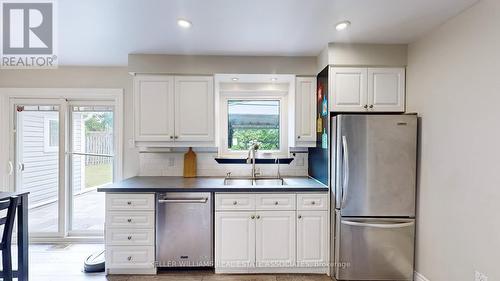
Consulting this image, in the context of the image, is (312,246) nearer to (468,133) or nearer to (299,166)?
(299,166)

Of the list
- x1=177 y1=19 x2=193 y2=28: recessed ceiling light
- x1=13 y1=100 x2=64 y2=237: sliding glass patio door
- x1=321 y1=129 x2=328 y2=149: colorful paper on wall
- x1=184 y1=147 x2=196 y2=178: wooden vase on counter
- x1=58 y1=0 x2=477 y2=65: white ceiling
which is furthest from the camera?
x1=13 y1=100 x2=64 y2=237: sliding glass patio door

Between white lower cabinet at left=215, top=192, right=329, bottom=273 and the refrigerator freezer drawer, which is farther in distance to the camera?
white lower cabinet at left=215, top=192, right=329, bottom=273

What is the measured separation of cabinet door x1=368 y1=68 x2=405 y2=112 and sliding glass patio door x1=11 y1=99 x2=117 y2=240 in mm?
3138

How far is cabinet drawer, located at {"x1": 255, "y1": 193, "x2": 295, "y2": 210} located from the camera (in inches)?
103

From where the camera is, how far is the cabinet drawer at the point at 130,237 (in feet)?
8.41

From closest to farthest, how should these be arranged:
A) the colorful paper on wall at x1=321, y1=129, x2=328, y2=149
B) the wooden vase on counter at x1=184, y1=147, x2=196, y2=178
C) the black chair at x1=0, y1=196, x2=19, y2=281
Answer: the black chair at x1=0, y1=196, x2=19, y2=281, the colorful paper on wall at x1=321, y1=129, x2=328, y2=149, the wooden vase on counter at x1=184, y1=147, x2=196, y2=178

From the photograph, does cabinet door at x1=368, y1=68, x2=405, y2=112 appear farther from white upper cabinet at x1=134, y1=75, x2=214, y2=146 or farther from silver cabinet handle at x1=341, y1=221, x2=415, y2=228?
white upper cabinet at x1=134, y1=75, x2=214, y2=146

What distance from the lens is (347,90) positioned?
2615 millimetres

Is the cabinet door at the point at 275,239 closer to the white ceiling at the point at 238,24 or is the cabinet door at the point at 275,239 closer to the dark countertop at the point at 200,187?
the dark countertop at the point at 200,187

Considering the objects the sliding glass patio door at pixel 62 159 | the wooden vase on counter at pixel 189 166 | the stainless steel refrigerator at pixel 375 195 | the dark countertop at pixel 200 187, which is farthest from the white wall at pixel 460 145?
the sliding glass patio door at pixel 62 159

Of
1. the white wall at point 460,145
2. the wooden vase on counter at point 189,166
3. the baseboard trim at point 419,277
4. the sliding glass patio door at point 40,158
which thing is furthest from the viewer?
the sliding glass patio door at point 40,158

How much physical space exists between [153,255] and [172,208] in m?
0.50

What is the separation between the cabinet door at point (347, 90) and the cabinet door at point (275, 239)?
1.20m

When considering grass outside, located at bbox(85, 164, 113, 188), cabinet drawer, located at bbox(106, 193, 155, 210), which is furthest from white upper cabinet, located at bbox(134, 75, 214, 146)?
grass outside, located at bbox(85, 164, 113, 188)
